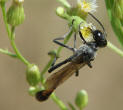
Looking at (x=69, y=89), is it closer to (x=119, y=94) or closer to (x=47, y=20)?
(x=119, y=94)

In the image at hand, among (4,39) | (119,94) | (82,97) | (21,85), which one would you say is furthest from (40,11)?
(82,97)

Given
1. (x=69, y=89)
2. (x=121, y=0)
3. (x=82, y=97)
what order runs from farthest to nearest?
(x=69, y=89) → (x=82, y=97) → (x=121, y=0)

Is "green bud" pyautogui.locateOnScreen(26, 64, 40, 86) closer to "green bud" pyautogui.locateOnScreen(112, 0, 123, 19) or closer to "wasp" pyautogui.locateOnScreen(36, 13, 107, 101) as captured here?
"wasp" pyautogui.locateOnScreen(36, 13, 107, 101)

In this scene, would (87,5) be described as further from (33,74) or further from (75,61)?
(33,74)

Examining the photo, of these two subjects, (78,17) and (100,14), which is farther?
(100,14)

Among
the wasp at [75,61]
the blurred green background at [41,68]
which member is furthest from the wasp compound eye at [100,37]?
the blurred green background at [41,68]

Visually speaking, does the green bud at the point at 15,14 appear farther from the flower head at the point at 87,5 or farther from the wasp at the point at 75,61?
the flower head at the point at 87,5
